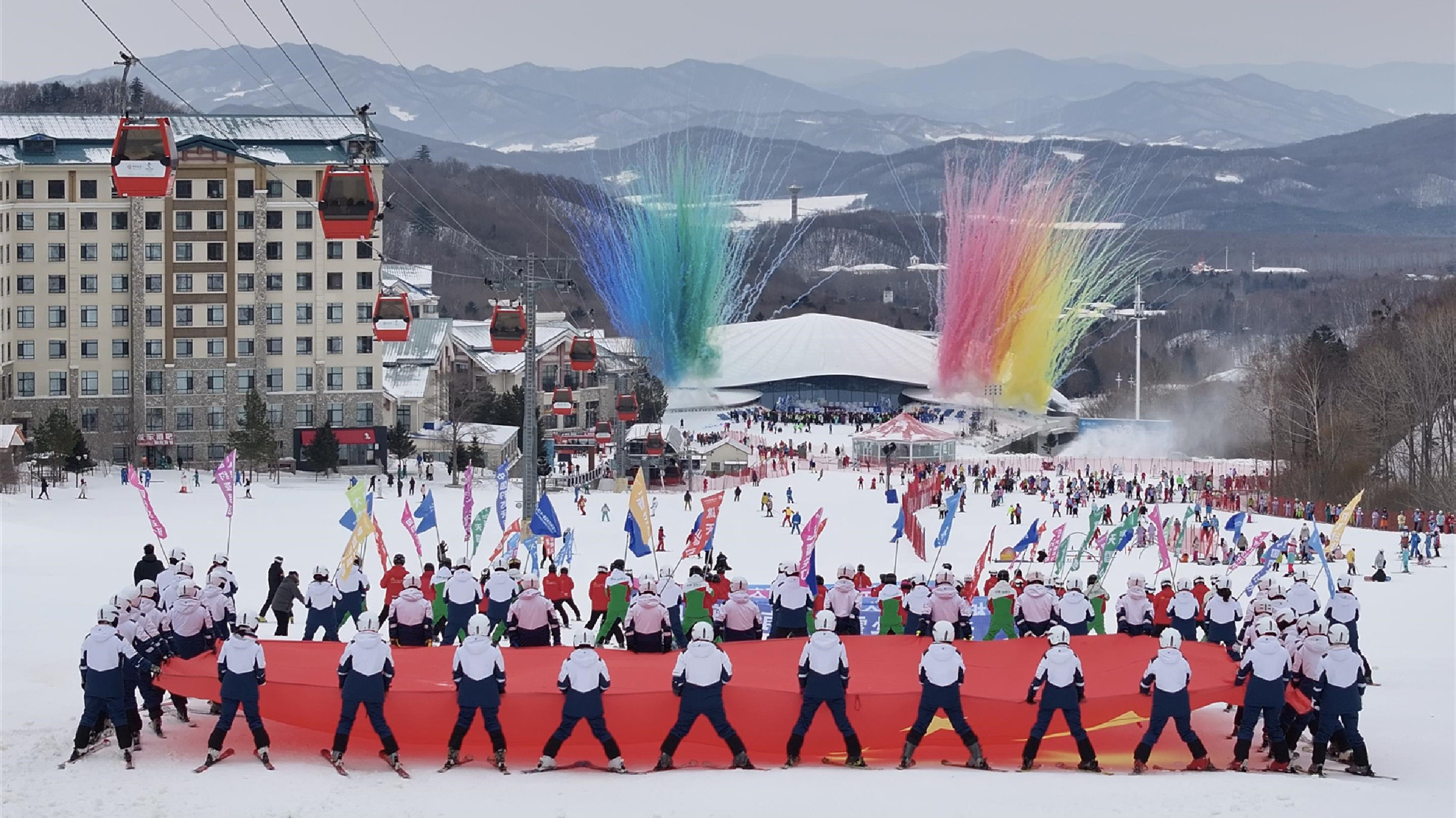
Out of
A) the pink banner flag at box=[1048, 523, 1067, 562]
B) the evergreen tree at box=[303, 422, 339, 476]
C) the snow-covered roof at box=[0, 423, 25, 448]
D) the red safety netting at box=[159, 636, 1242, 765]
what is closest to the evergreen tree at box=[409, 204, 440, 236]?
the evergreen tree at box=[303, 422, 339, 476]

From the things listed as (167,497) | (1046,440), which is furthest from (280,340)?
(1046,440)

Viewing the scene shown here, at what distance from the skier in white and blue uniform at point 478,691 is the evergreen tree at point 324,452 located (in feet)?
153

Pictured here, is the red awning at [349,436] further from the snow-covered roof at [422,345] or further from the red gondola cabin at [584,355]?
the red gondola cabin at [584,355]

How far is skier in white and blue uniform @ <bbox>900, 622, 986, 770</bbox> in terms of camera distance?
16.2 meters

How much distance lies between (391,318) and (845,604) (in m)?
16.0

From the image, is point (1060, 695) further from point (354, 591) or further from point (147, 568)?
point (147, 568)

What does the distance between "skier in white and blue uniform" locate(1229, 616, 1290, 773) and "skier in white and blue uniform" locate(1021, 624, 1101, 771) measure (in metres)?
1.44

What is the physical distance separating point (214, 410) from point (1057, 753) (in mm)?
54874

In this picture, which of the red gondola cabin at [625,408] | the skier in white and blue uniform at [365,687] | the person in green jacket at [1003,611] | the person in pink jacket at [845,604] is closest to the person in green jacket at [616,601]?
the person in pink jacket at [845,604]

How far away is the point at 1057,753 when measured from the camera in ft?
55.4

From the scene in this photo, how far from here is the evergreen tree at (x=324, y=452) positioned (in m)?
61.3

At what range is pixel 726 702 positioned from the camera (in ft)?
54.0

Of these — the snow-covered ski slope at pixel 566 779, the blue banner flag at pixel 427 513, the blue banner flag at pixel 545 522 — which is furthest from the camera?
the blue banner flag at pixel 427 513

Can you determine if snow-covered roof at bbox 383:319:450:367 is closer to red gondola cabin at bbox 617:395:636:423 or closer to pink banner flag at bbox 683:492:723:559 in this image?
red gondola cabin at bbox 617:395:636:423
